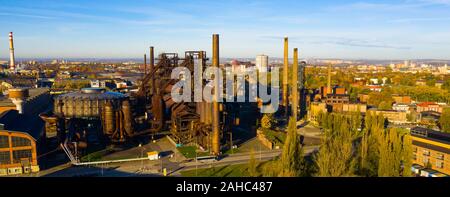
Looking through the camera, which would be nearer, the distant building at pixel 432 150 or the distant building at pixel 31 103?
the distant building at pixel 432 150

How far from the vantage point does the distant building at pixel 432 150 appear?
109 feet

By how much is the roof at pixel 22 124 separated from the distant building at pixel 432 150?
41.1 metres

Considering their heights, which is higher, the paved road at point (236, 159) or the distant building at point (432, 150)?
the distant building at point (432, 150)

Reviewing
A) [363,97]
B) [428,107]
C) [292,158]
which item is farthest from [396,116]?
[292,158]

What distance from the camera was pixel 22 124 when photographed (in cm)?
3931

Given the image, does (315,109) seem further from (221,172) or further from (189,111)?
(221,172)

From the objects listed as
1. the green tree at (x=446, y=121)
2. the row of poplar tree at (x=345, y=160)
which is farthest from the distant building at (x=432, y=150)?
the green tree at (x=446, y=121)

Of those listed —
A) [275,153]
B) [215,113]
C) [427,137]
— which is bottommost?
[275,153]

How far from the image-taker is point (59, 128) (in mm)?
41219

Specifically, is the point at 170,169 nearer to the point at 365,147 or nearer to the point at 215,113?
the point at 215,113

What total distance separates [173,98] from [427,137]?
32370mm

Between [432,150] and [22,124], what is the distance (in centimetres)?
4544

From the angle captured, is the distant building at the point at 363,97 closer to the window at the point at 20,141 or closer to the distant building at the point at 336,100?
the distant building at the point at 336,100
